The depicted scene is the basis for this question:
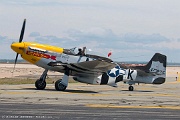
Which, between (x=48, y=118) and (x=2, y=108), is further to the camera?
(x=2, y=108)

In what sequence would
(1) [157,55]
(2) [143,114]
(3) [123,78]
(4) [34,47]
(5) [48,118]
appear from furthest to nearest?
(1) [157,55] → (3) [123,78] → (4) [34,47] → (2) [143,114] → (5) [48,118]

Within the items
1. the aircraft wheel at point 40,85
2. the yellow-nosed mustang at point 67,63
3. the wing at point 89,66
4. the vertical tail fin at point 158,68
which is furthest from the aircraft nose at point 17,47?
the vertical tail fin at point 158,68

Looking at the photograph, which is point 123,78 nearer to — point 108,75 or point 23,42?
point 108,75

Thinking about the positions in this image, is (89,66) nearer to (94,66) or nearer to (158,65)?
(94,66)

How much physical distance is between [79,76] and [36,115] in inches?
516

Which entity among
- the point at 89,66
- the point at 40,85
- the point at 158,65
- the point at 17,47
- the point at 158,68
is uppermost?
the point at 17,47

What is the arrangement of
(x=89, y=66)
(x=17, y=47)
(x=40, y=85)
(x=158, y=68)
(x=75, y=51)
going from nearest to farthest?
(x=17, y=47)
(x=89, y=66)
(x=75, y=51)
(x=40, y=85)
(x=158, y=68)

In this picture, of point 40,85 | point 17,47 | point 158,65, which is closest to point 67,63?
point 40,85

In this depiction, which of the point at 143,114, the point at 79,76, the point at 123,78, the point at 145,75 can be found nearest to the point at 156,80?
the point at 145,75

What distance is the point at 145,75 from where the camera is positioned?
2716 cm

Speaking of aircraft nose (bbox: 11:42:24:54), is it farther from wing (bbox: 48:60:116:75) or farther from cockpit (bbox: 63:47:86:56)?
cockpit (bbox: 63:47:86:56)

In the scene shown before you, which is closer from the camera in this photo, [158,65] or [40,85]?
[40,85]

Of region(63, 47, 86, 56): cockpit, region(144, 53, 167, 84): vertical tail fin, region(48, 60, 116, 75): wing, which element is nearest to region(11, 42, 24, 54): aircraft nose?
region(48, 60, 116, 75): wing

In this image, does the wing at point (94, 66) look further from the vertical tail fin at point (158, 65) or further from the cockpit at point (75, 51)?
the vertical tail fin at point (158, 65)
